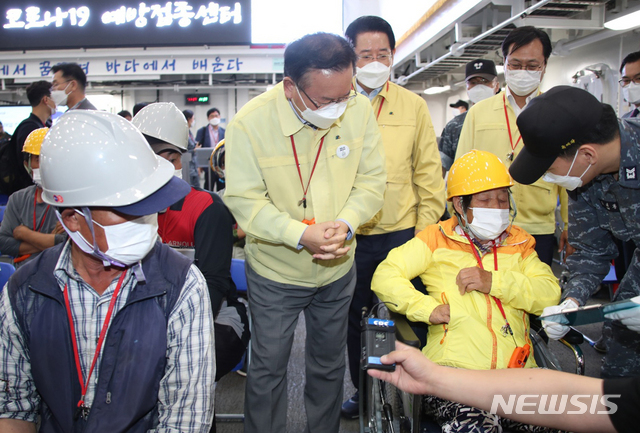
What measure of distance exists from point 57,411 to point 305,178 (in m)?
1.08

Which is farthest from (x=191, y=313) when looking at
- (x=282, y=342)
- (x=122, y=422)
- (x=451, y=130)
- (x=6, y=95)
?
(x=6, y=95)

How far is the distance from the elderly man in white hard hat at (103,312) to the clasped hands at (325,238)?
45 centimetres

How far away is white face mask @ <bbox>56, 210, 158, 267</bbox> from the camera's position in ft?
3.96

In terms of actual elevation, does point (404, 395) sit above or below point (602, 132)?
below

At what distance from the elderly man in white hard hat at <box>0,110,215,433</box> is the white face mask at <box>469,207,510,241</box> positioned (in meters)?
1.21

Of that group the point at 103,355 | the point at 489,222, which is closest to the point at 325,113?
the point at 489,222

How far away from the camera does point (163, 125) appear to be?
206 cm

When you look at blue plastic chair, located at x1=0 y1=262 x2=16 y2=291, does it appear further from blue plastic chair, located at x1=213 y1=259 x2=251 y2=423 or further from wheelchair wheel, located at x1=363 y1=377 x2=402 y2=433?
wheelchair wheel, located at x1=363 y1=377 x2=402 y2=433

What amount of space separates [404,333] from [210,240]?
915mm

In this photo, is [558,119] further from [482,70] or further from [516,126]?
[482,70]

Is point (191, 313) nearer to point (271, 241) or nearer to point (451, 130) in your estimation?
point (271, 241)

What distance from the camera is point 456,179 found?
1.92 meters

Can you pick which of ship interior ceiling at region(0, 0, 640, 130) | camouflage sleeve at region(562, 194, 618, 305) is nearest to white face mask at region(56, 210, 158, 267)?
camouflage sleeve at region(562, 194, 618, 305)

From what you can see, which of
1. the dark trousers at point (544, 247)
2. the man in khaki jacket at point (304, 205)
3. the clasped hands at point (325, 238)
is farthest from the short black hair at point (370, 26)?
the dark trousers at point (544, 247)
